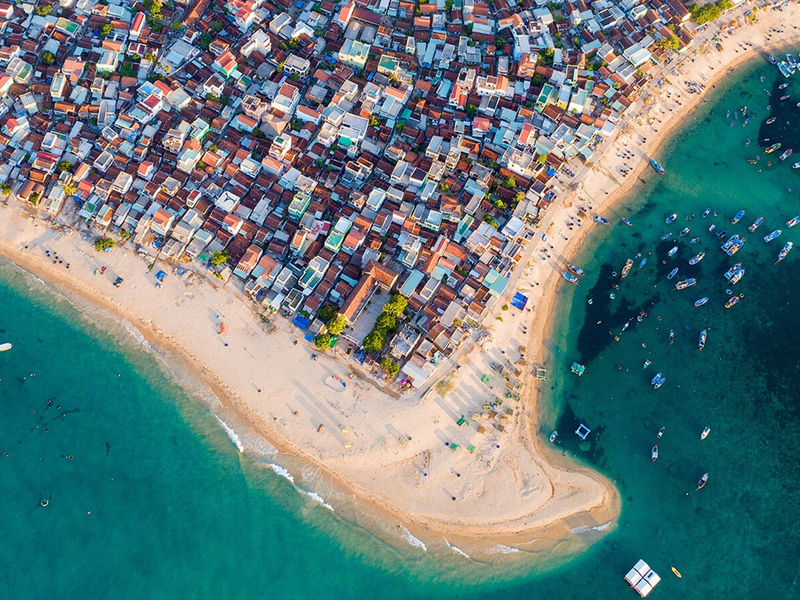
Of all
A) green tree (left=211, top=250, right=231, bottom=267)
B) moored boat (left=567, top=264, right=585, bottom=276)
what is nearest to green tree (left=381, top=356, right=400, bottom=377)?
green tree (left=211, top=250, right=231, bottom=267)

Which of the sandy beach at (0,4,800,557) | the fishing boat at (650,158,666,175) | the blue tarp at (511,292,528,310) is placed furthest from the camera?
the fishing boat at (650,158,666,175)

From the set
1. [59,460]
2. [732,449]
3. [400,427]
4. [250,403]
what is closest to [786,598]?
[732,449]

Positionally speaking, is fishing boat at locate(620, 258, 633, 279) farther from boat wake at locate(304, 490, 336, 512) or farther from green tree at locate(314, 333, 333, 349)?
boat wake at locate(304, 490, 336, 512)

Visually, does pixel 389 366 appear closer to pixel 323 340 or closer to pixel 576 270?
pixel 323 340

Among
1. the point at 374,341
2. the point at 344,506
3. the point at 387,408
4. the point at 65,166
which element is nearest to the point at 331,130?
the point at 374,341

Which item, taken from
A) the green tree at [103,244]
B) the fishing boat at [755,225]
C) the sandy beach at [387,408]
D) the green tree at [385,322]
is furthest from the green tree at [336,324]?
the fishing boat at [755,225]
